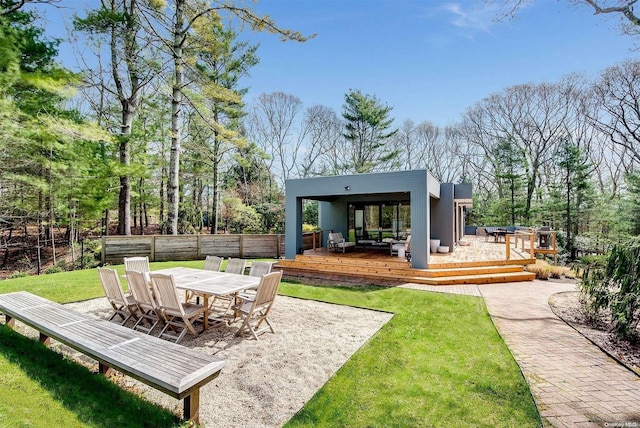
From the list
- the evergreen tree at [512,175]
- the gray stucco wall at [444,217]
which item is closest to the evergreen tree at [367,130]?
the evergreen tree at [512,175]

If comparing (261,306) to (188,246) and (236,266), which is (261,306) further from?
(188,246)

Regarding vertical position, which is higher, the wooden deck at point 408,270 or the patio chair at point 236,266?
the patio chair at point 236,266

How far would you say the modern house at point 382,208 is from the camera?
31.2 ft

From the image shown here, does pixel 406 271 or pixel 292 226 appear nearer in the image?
pixel 406 271

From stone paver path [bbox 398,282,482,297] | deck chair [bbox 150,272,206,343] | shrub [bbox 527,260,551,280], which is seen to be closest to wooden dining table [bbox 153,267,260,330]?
deck chair [bbox 150,272,206,343]

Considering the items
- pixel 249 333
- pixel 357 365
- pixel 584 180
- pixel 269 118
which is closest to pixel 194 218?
pixel 269 118

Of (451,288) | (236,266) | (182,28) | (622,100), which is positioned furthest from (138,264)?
(622,100)

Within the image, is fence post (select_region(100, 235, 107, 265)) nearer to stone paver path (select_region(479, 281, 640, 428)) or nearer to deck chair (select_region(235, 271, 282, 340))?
deck chair (select_region(235, 271, 282, 340))

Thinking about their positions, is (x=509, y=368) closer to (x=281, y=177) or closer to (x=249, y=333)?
(x=249, y=333)

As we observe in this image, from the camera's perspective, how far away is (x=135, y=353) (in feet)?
9.49

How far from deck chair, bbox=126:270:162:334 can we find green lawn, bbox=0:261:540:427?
127cm

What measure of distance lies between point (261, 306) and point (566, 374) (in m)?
4.22

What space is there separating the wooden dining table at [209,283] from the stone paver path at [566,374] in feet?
13.7

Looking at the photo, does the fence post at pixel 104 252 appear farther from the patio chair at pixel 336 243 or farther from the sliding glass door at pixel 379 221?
the sliding glass door at pixel 379 221
